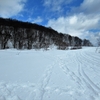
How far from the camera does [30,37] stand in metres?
44.6

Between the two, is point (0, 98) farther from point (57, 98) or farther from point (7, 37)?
point (7, 37)

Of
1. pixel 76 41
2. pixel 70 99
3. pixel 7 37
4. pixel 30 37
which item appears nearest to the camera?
pixel 70 99

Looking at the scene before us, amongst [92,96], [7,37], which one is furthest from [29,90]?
[7,37]

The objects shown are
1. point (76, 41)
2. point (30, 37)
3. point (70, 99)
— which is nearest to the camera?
point (70, 99)

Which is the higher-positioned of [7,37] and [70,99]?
[7,37]

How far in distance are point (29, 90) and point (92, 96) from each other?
1.98 meters

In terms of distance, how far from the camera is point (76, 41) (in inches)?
4427

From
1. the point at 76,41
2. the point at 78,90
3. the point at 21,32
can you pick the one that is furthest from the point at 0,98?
the point at 76,41

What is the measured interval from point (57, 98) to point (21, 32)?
41.7 m

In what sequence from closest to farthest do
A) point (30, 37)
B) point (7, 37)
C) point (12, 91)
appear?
point (12, 91)
point (7, 37)
point (30, 37)

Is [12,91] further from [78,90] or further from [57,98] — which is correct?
[78,90]

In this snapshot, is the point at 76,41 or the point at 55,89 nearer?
the point at 55,89

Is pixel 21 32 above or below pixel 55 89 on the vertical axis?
above

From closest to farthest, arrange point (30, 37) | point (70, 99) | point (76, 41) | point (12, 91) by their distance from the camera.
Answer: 1. point (70, 99)
2. point (12, 91)
3. point (30, 37)
4. point (76, 41)
